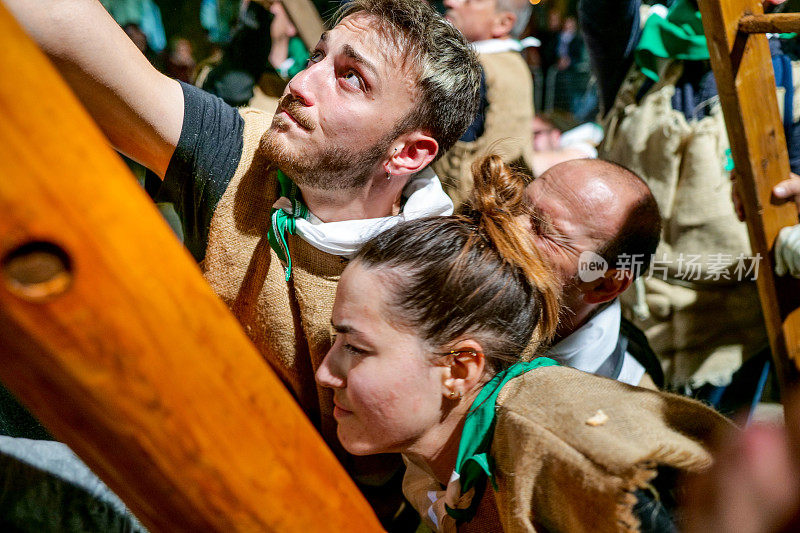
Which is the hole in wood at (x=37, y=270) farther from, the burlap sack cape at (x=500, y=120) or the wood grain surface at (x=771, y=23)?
the burlap sack cape at (x=500, y=120)

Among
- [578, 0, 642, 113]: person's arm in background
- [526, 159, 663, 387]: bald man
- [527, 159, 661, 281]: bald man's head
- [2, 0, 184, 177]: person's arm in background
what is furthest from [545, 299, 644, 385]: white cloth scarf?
[578, 0, 642, 113]: person's arm in background

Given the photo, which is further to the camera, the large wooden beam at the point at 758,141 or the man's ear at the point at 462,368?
the large wooden beam at the point at 758,141

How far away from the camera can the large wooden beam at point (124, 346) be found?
38cm

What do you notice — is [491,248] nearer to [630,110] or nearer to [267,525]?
[267,525]

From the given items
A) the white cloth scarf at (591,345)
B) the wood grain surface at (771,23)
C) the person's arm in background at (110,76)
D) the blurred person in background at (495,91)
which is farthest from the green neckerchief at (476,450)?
the blurred person in background at (495,91)

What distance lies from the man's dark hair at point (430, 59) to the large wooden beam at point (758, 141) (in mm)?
483

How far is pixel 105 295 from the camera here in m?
0.41

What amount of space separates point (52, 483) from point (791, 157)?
185 cm

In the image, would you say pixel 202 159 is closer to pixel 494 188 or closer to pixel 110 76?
pixel 110 76

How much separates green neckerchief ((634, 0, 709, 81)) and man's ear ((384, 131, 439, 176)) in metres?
1.04

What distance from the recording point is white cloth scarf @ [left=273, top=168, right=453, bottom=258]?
1.19 metres

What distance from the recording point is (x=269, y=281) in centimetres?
126

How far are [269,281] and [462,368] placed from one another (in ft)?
1.50

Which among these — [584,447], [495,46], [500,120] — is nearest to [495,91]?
[500,120]
